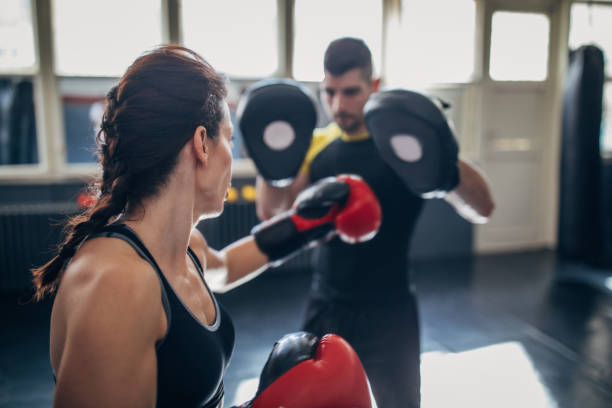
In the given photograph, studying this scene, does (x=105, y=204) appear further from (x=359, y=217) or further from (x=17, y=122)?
(x=17, y=122)

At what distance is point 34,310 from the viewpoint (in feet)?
10.6

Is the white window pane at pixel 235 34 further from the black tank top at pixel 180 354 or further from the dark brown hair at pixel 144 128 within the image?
the black tank top at pixel 180 354

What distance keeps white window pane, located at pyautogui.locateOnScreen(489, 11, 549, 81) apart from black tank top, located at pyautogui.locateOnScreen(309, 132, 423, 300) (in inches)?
138

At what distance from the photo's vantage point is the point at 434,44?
14.5 ft

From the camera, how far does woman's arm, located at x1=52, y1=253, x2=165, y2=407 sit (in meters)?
0.60

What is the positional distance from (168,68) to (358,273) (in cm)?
94

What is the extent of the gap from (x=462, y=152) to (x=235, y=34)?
2.37 meters

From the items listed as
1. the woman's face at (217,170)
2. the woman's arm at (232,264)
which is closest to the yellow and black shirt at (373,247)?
the woman's arm at (232,264)

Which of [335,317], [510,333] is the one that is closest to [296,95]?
[335,317]

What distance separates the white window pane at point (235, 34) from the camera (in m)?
3.78

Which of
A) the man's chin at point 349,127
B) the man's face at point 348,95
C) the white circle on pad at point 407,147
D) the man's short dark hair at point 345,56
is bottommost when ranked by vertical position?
the white circle on pad at point 407,147

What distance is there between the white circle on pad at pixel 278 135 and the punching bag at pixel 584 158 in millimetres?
2856

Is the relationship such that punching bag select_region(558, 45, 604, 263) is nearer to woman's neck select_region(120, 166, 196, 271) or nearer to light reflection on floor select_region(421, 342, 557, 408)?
light reflection on floor select_region(421, 342, 557, 408)

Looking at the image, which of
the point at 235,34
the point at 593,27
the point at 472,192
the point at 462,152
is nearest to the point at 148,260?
the point at 472,192
